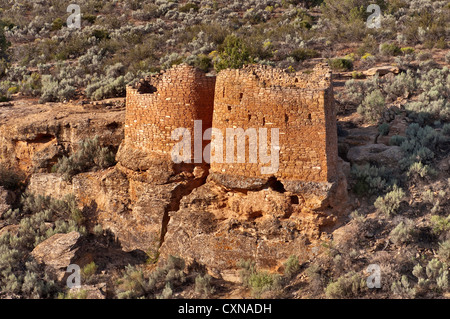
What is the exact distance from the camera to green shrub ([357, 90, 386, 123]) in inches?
571

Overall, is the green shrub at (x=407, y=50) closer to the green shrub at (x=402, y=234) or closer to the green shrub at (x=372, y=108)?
the green shrub at (x=372, y=108)

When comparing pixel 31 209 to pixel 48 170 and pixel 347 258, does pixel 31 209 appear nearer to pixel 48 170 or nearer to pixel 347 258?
pixel 48 170

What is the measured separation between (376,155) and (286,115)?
136 inches

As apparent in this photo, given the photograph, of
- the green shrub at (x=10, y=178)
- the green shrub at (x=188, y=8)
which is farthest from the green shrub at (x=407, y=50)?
the green shrub at (x=188, y=8)

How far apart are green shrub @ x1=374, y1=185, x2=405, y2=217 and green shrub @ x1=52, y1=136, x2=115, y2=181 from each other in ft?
21.2

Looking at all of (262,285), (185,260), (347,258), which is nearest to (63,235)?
(185,260)

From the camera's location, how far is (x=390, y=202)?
10.2 m

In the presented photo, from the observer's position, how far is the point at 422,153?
11766 millimetres

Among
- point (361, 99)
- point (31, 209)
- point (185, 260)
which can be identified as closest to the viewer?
point (185, 260)

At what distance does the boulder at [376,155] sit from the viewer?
11.9 metres

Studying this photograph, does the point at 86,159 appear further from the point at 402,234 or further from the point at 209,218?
the point at 402,234

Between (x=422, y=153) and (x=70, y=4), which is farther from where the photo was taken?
(x=70, y=4)

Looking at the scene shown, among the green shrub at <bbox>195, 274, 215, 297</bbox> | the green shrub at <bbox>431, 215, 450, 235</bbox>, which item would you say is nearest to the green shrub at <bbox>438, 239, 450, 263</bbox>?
the green shrub at <bbox>431, 215, 450, 235</bbox>

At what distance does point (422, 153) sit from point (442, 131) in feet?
6.29
